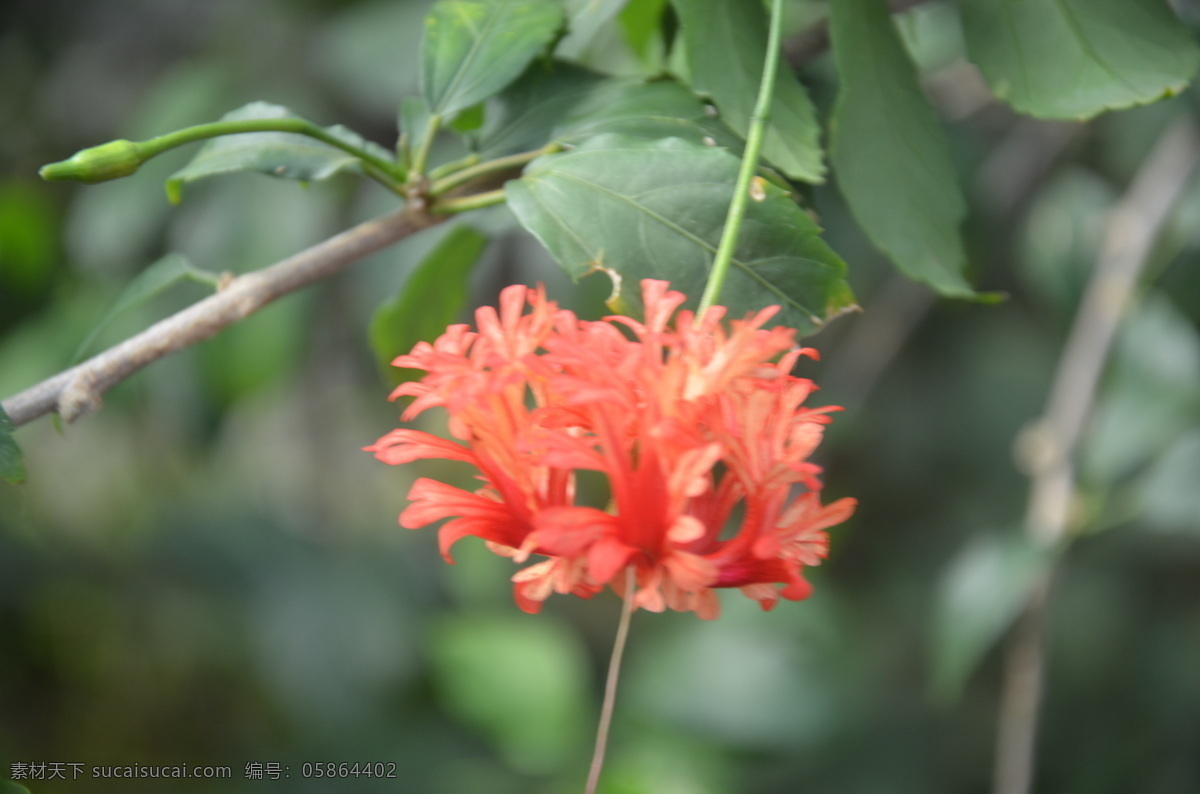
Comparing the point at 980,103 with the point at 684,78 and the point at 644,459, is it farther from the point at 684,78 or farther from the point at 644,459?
the point at 644,459

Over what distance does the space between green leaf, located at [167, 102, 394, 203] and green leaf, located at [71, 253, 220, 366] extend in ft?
0.18

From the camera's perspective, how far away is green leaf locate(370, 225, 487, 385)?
759 millimetres

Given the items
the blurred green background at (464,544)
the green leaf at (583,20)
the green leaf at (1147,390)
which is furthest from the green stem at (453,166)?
the green leaf at (1147,390)

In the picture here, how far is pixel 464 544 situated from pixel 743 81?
1.28 m

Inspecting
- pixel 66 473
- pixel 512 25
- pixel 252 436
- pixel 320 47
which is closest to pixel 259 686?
pixel 252 436

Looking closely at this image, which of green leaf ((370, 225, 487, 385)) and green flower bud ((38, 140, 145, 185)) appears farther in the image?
green leaf ((370, 225, 487, 385))

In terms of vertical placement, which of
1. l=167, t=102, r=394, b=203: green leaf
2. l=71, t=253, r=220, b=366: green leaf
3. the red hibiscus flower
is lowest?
the red hibiscus flower

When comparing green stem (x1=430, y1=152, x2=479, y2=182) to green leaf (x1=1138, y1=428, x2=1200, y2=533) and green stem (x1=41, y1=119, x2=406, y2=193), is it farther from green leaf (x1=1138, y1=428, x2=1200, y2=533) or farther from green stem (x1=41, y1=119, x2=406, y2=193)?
green leaf (x1=1138, y1=428, x2=1200, y2=533)

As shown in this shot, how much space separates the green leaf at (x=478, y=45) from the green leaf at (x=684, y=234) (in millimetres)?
136

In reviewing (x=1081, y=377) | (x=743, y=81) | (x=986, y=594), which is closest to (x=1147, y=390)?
(x=1081, y=377)

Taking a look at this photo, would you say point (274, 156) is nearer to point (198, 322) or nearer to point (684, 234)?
point (198, 322)

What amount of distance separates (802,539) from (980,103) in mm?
1137

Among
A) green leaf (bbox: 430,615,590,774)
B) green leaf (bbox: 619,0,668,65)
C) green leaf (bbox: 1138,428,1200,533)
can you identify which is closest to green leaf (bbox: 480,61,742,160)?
green leaf (bbox: 619,0,668,65)

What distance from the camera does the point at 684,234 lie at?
0.53 meters
